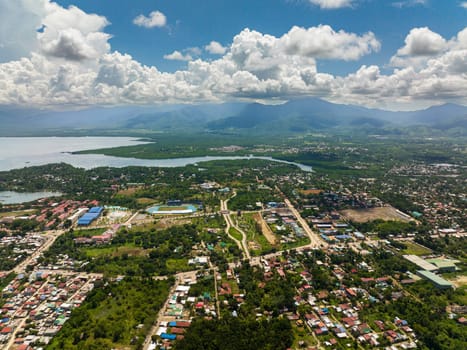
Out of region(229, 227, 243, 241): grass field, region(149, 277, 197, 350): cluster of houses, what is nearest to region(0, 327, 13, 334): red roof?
region(149, 277, 197, 350): cluster of houses

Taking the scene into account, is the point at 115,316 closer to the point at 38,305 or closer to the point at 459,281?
the point at 38,305

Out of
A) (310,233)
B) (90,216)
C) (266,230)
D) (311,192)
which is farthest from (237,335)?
(311,192)

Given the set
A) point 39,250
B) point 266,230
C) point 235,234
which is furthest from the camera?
point 266,230

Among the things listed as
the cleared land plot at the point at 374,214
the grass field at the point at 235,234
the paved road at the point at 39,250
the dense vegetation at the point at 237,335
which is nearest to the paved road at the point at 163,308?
the dense vegetation at the point at 237,335

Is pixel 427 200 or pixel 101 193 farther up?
pixel 101 193

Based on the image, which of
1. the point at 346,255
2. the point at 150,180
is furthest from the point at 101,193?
the point at 346,255

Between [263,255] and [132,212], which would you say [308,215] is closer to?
[263,255]
